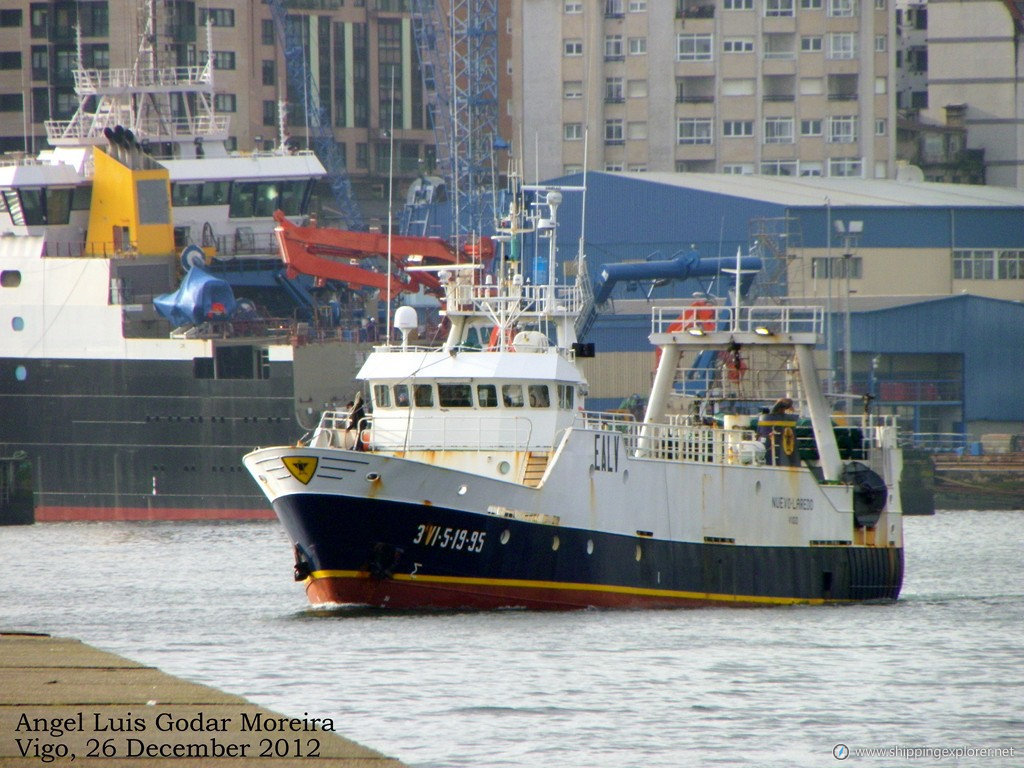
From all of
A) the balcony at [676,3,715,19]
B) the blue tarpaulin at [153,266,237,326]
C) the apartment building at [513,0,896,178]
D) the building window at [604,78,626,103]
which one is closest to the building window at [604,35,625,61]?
the apartment building at [513,0,896,178]

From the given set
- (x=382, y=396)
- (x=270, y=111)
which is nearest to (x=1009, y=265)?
(x=270, y=111)

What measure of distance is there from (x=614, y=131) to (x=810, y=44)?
13.7m

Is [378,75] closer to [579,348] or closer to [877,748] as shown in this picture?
[579,348]

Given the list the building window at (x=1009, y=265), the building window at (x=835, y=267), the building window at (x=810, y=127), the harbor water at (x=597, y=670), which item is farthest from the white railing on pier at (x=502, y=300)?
the building window at (x=810, y=127)

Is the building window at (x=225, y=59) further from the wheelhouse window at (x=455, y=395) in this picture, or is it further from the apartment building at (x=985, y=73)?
the wheelhouse window at (x=455, y=395)

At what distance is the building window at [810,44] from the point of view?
390ft

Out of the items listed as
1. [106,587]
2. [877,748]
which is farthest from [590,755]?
[106,587]

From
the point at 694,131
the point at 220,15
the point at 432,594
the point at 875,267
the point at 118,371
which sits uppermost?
the point at 220,15

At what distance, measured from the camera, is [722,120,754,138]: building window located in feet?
393

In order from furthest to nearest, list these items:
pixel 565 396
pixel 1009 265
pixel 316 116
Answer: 1. pixel 316 116
2. pixel 1009 265
3. pixel 565 396

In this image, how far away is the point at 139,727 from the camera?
17.9 meters

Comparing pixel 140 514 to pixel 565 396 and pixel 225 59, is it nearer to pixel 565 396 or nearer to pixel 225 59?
pixel 565 396

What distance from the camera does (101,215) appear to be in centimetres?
7206

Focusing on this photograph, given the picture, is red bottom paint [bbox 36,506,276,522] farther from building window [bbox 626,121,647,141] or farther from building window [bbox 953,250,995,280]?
building window [bbox 626,121,647,141]
